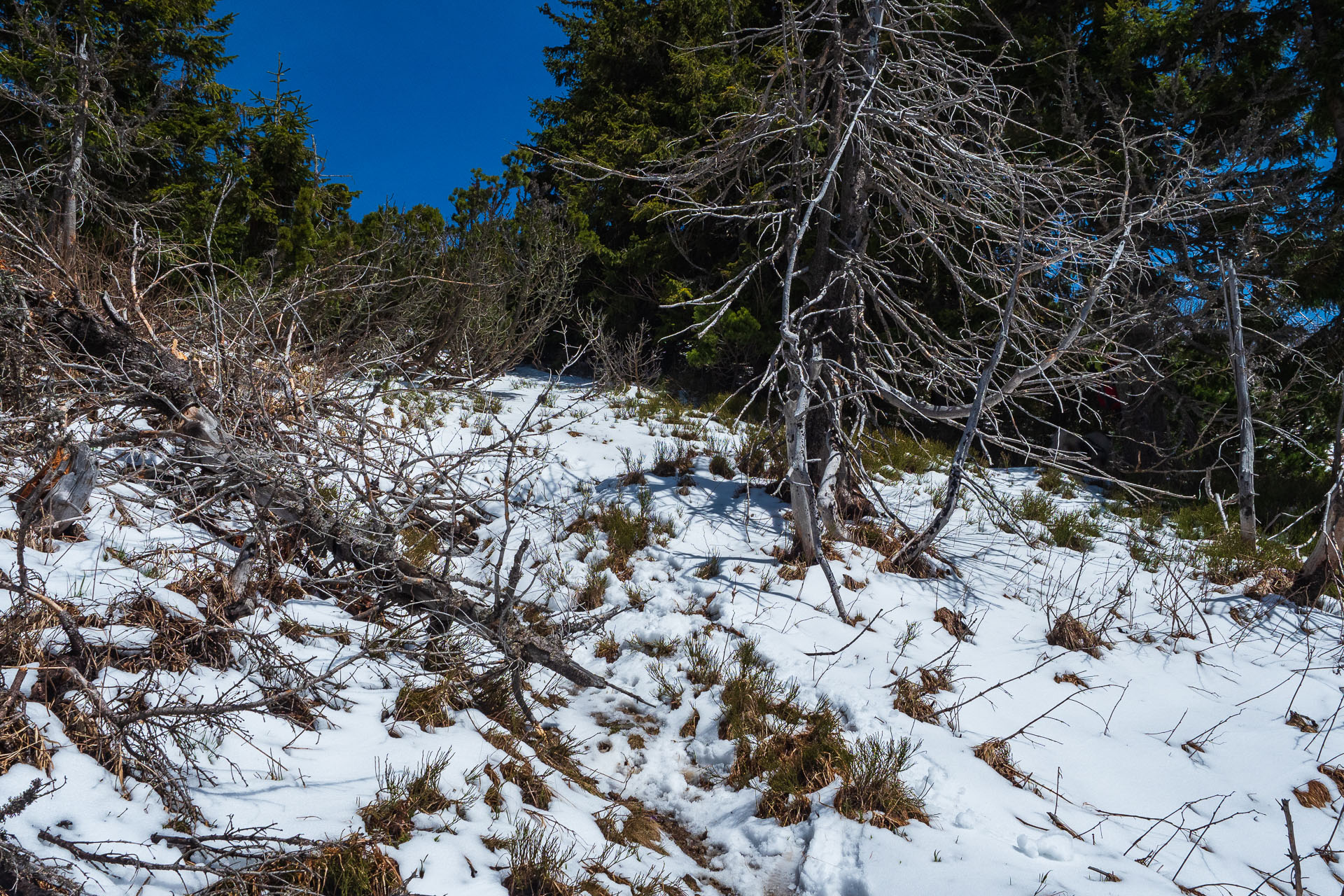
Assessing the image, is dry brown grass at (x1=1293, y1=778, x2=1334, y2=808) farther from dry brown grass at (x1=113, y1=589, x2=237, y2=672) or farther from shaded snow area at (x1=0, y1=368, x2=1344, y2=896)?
dry brown grass at (x1=113, y1=589, x2=237, y2=672)

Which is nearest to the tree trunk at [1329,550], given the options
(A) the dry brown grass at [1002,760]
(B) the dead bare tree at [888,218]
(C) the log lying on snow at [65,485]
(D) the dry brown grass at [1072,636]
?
(B) the dead bare tree at [888,218]

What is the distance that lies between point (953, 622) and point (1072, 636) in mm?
752

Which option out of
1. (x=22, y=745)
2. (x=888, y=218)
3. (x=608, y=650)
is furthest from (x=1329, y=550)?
(x=22, y=745)

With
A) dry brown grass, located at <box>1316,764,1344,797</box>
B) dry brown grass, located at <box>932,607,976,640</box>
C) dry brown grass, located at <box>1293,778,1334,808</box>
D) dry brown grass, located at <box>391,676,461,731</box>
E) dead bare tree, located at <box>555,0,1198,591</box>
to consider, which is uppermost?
dead bare tree, located at <box>555,0,1198,591</box>

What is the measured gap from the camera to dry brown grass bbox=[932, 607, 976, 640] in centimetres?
461

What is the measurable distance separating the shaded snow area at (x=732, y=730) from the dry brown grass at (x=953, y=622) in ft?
0.12

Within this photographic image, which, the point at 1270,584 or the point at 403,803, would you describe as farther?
the point at 1270,584

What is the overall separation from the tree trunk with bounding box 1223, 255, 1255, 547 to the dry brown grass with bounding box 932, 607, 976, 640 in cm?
317

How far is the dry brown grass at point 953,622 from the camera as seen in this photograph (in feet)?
15.1

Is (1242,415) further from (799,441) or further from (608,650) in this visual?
(608,650)

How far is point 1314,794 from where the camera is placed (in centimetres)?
329

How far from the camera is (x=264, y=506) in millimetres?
3344

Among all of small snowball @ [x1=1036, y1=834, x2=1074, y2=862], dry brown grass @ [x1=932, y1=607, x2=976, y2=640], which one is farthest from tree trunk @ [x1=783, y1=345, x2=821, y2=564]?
small snowball @ [x1=1036, y1=834, x2=1074, y2=862]

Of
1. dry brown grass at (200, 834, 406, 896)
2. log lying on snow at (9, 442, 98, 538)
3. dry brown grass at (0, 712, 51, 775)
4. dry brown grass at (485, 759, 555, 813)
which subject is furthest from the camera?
log lying on snow at (9, 442, 98, 538)
